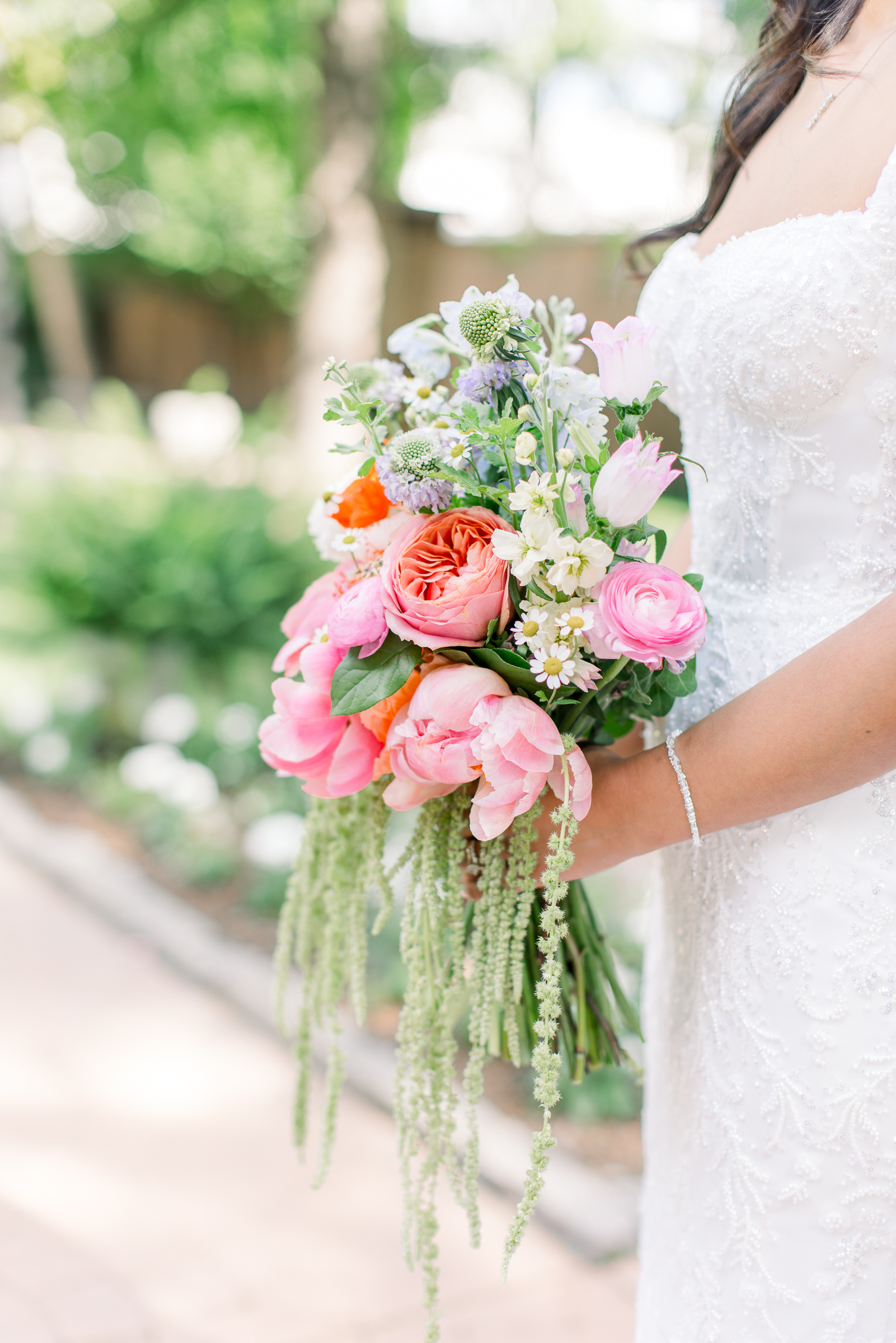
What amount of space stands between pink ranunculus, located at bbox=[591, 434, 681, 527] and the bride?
0.70 feet

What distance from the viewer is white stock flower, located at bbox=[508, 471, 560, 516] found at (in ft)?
3.26

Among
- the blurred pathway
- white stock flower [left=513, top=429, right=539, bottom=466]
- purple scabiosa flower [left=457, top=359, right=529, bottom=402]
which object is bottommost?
the blurred pathway

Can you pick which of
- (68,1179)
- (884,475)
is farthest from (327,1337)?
(884,475)

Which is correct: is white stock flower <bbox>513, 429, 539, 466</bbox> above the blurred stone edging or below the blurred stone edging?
above

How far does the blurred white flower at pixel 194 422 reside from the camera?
Result: 741 centimetres

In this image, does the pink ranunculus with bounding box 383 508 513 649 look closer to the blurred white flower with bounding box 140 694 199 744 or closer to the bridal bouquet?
the bridal bouquet

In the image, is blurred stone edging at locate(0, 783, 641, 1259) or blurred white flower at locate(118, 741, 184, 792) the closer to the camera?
blurred stone edging at locate(0, 783, 641, 1259)

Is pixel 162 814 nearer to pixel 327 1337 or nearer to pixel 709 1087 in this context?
pixel 327 1337

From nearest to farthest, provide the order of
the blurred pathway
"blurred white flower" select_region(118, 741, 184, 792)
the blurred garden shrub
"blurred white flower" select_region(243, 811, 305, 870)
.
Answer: the blurred pathway < "blurred white flower" select_region(243, 811, 305, 870) < "blurred white flower" select_region(118, 741, 184, 792) < the blurred garden shrub

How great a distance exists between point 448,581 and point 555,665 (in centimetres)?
13

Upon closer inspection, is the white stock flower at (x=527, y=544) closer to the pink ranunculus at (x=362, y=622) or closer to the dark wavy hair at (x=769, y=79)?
the pink ranunculus at (x=362, y=622)

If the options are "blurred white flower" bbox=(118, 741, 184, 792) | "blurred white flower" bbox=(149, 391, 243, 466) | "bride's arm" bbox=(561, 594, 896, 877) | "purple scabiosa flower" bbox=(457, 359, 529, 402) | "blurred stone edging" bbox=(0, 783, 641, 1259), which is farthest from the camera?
"blurred white flower" bbox=(149, 391, 243, 466)

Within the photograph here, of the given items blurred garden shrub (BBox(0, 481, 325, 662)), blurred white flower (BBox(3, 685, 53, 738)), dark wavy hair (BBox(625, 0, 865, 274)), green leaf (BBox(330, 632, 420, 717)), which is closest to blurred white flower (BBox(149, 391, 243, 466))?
blurred garden shrub (BBox(0, 481, 325, 662))

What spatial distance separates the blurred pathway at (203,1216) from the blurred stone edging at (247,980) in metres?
0.06
